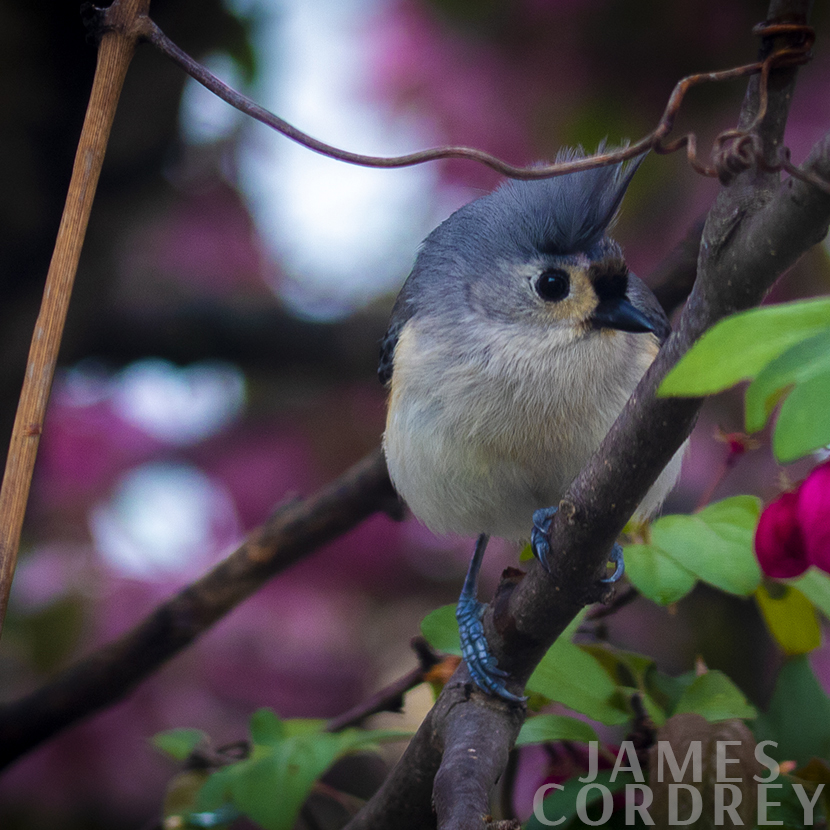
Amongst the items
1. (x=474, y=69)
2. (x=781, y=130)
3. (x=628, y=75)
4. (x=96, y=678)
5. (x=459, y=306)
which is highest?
(x=474, y=69)

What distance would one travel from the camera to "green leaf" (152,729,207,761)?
40.3 inches

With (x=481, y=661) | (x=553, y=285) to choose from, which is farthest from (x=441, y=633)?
(x=553, y=285)

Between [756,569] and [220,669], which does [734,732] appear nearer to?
[756,569]

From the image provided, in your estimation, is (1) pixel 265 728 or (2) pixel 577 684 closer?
(2) pixel 577 684

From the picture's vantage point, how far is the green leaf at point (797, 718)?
0.82 metres

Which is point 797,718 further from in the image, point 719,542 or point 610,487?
point 610,487

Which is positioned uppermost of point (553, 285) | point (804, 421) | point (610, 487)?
point (553, 285)

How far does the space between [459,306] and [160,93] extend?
2.75ft

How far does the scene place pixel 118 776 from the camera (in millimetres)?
1738

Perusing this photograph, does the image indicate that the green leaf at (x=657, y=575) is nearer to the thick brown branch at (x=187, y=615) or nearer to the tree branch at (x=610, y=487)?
the tree branch at (x=610, y=487)

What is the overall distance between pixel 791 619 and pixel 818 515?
0.32m

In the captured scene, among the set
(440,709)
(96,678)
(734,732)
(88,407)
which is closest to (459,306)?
(440,709)

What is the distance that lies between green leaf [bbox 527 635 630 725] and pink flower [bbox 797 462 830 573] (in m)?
0.25

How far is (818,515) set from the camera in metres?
0.63
